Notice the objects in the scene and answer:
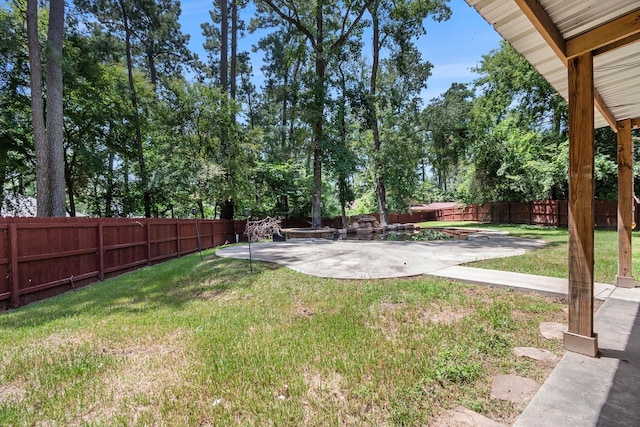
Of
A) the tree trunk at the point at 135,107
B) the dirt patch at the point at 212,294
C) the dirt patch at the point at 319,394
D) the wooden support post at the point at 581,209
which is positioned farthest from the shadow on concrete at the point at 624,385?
the tree trunk at the point at 135,107

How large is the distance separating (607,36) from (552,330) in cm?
258

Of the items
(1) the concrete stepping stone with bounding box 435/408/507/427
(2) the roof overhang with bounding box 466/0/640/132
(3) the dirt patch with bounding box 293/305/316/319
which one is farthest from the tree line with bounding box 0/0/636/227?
(1) the concrete stepping stone with bounding box 435/408/507/427

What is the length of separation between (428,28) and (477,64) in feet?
24.5

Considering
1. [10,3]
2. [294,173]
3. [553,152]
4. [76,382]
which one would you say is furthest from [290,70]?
[76,382]

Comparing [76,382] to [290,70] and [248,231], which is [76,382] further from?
[290,70]

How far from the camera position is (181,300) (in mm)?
4586

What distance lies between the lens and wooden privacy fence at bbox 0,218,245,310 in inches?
211

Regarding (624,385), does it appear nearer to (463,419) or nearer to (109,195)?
(463,419)

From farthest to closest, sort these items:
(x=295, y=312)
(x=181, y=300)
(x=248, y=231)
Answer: (x=248, y=231) → (x=181, y=300) → (x=295, y=312)

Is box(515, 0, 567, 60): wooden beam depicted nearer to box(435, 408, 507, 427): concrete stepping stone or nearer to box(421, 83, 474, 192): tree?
box(435, 408, 507, 427): concrete stepping stone

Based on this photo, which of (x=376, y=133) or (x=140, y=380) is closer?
(x=140, y=380)

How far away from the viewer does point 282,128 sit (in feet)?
68.5

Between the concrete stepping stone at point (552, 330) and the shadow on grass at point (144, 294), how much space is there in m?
3.87

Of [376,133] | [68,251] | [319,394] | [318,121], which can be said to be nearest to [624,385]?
[319,394]
